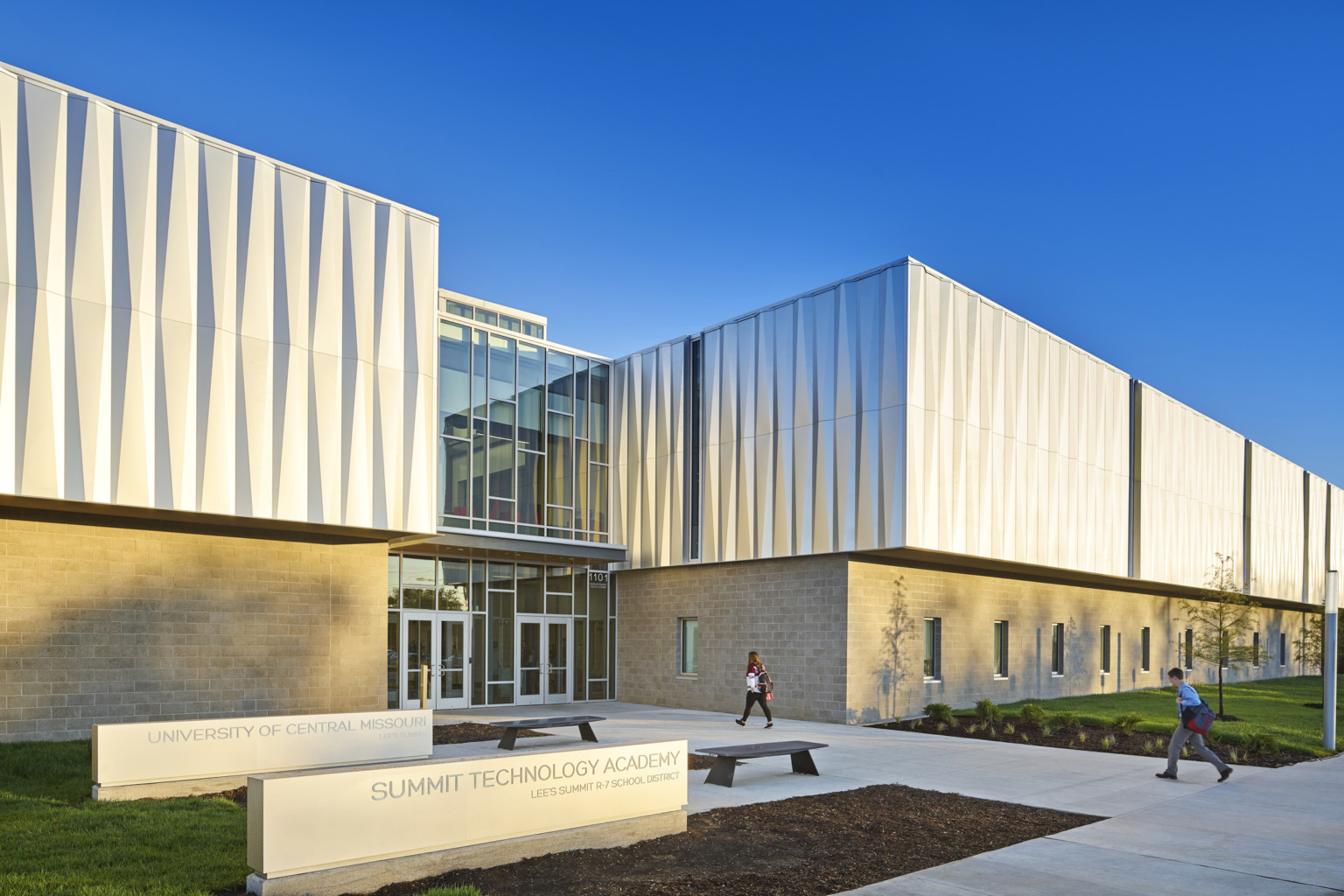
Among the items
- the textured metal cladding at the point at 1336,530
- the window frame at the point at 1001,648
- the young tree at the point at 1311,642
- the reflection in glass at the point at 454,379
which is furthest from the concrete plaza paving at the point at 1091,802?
the textured metal cladding at the point at 1336,530

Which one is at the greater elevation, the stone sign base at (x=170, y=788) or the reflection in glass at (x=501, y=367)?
the reflection in glass at (x=501, y=367)

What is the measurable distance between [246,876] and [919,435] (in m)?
16.3

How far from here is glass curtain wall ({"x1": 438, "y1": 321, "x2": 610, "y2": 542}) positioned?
932 inches

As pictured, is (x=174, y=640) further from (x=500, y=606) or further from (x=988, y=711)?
(x=988, y=711)

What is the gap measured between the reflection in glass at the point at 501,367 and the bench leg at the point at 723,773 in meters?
14.1

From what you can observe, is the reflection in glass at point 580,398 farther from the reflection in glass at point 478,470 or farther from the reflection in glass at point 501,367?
the reflection in glass at point 478,470

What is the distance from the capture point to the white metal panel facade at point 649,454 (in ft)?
84.8

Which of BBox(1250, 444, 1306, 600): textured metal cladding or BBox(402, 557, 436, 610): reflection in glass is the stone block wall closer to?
BBox(1250, 444, 1306, 600): textured metal cladding

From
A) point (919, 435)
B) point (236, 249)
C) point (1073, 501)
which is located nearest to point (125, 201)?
point (236, 249)

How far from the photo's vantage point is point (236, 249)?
17.3 meters

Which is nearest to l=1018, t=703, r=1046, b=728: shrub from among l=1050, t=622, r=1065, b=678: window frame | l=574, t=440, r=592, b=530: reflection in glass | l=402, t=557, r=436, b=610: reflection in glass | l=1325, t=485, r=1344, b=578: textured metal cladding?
l=1050, t=622, r=1065, b=678: window frame

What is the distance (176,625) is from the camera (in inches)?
696

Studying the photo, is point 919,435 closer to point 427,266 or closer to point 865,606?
point 865,606

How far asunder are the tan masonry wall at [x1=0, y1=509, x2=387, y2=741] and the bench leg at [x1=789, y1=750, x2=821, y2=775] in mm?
10493
